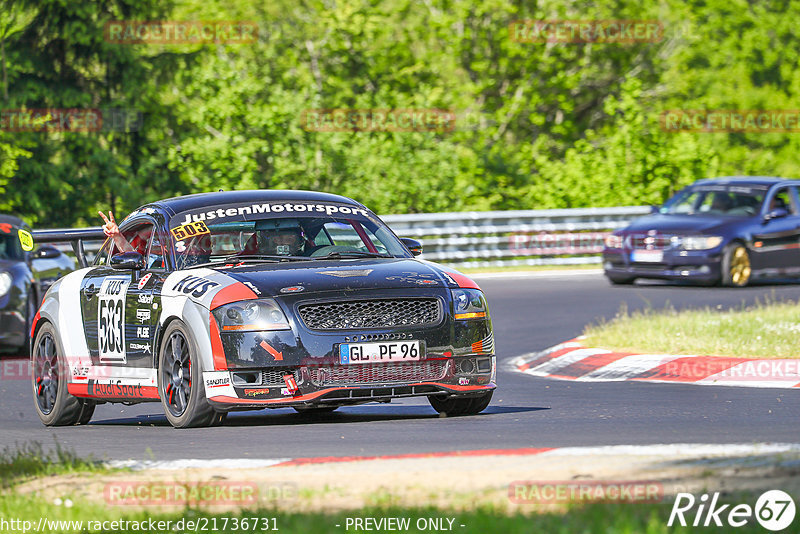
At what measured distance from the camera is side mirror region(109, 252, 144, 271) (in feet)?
33.7

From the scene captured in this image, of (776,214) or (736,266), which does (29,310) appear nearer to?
(736,266)

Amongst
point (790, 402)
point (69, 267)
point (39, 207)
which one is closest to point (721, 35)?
point (39, 207)

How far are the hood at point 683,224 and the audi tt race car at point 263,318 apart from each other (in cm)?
1253

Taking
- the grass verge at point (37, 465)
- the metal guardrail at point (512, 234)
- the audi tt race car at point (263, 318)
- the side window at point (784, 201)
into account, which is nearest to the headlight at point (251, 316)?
the audi tt race car at point (263, 318)

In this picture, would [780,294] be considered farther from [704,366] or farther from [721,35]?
[721,35]

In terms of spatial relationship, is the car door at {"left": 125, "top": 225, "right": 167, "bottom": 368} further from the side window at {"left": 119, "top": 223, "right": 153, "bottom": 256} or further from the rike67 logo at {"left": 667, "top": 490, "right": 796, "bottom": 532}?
the rike67 logo at {"left": 667, "top": 490, "right": 796, "bottom": 532}

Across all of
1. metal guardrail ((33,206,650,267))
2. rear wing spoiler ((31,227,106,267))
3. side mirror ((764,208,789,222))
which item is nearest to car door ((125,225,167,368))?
rear wing spoiler ((31,227,106,267))

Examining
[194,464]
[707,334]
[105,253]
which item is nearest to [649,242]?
[707,334]

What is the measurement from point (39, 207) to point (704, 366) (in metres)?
18.9

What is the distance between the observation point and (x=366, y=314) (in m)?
9.29

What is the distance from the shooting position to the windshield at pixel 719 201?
2364 centimetres

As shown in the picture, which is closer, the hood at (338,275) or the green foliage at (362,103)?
the hood at (338,275)

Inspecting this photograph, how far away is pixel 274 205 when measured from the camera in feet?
34.4

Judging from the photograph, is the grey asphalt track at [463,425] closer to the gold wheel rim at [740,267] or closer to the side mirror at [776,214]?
the gold wheel rim at [740,267]
